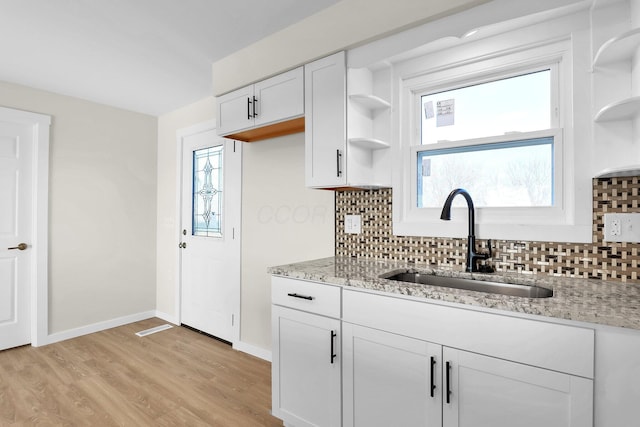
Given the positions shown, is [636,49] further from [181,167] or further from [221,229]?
[181,167]

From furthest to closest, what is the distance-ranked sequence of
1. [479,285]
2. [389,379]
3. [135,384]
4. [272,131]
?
1. [272,131]
2. [135,384]
3. [479,285]
4. [389,379]

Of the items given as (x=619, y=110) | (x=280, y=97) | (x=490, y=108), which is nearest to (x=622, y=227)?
(x=619, y=110)

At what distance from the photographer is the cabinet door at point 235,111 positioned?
8.07ft

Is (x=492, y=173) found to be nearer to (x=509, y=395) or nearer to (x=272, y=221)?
(x=509, y=395)

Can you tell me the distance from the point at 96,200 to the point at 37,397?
76.8 inches

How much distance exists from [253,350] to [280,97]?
2.11 metres

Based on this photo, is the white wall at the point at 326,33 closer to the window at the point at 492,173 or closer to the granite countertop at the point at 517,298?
the window at the point at 492,173

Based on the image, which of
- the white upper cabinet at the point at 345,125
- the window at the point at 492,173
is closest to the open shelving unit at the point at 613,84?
the window at the point at 492,173

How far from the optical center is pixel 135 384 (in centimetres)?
247

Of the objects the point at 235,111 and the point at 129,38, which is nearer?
the point at 129,38

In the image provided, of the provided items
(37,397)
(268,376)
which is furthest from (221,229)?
(37,397)

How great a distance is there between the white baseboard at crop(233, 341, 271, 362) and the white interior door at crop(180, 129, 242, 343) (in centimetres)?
9

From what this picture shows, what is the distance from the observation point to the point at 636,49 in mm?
1391

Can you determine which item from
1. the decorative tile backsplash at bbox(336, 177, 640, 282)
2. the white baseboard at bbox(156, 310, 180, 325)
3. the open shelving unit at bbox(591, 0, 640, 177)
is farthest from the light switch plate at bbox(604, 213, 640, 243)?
the white baseboard at bbox(156, 310, 180, 325)
